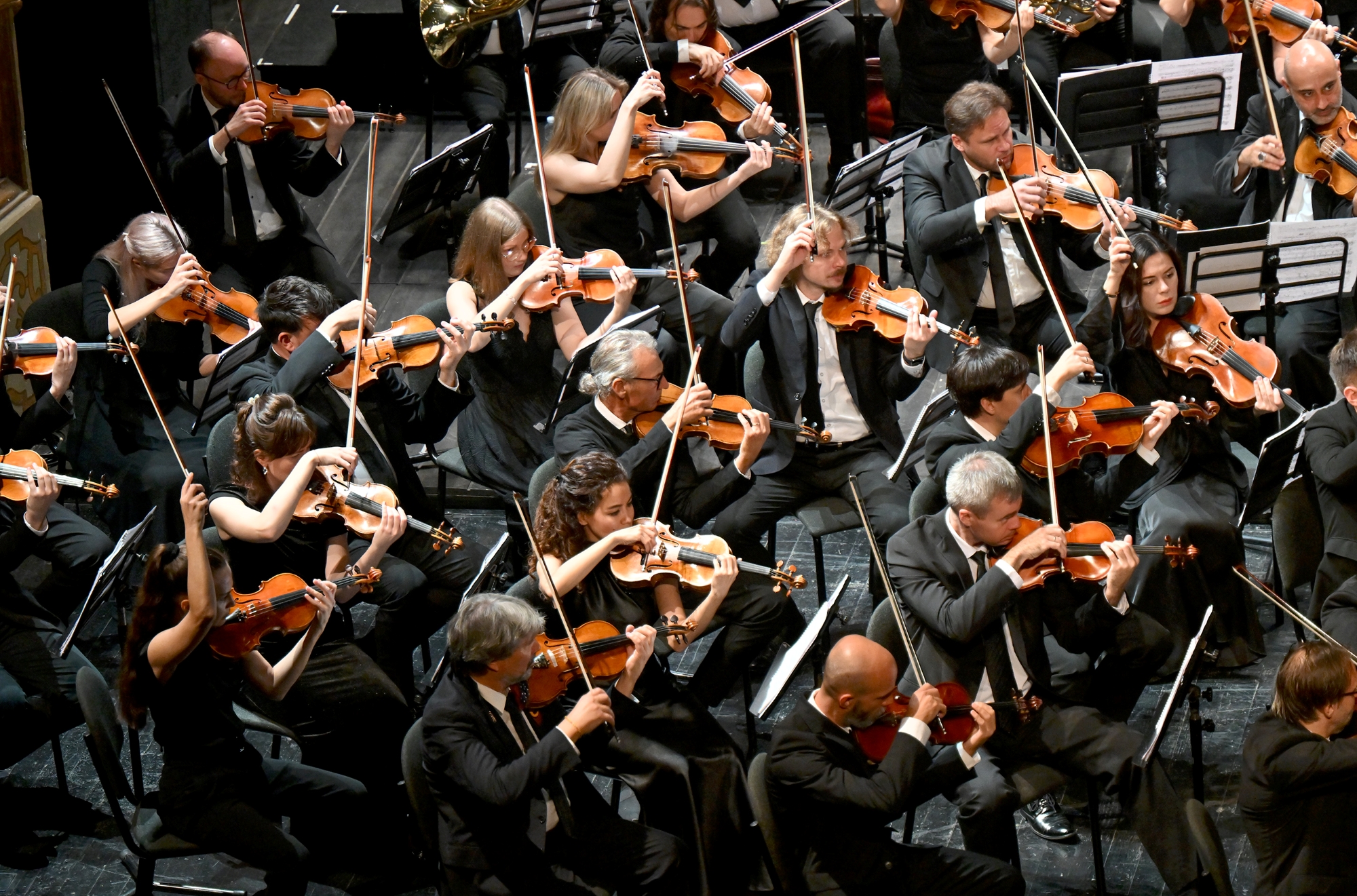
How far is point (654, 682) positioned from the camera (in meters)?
4.98

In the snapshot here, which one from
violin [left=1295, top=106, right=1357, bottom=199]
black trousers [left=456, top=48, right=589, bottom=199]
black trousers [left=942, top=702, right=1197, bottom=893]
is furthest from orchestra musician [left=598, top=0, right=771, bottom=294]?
black trousers [left=942, top=702, right=1197, bottom=893]

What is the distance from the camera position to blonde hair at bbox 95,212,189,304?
6.28 m

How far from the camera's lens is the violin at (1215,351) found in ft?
18.7

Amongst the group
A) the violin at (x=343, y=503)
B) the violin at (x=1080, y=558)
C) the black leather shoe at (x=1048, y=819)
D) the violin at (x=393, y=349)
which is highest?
the violin at (x=393, y=349)

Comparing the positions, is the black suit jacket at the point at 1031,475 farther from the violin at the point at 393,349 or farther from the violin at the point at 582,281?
the violin at the point at 393,349

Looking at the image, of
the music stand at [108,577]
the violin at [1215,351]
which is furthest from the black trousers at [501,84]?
the violin at [1215,351]

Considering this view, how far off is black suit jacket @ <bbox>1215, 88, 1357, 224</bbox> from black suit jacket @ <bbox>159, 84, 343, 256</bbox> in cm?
374

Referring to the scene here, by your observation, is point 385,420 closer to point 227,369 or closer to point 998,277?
point 227,369

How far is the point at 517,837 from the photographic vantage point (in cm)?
439

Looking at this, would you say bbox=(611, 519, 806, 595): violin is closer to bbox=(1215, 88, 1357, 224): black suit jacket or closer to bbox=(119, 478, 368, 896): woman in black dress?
bbox=(119, 478, 368, 896): woman in black dress

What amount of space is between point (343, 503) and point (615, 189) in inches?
78.9

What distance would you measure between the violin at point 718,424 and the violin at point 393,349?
2.20ft

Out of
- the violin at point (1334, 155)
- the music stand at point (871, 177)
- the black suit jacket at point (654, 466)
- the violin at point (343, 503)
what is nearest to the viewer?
the violin at point (343, 503)

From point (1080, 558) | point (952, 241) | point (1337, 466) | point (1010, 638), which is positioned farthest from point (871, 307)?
point (1337, 466)
